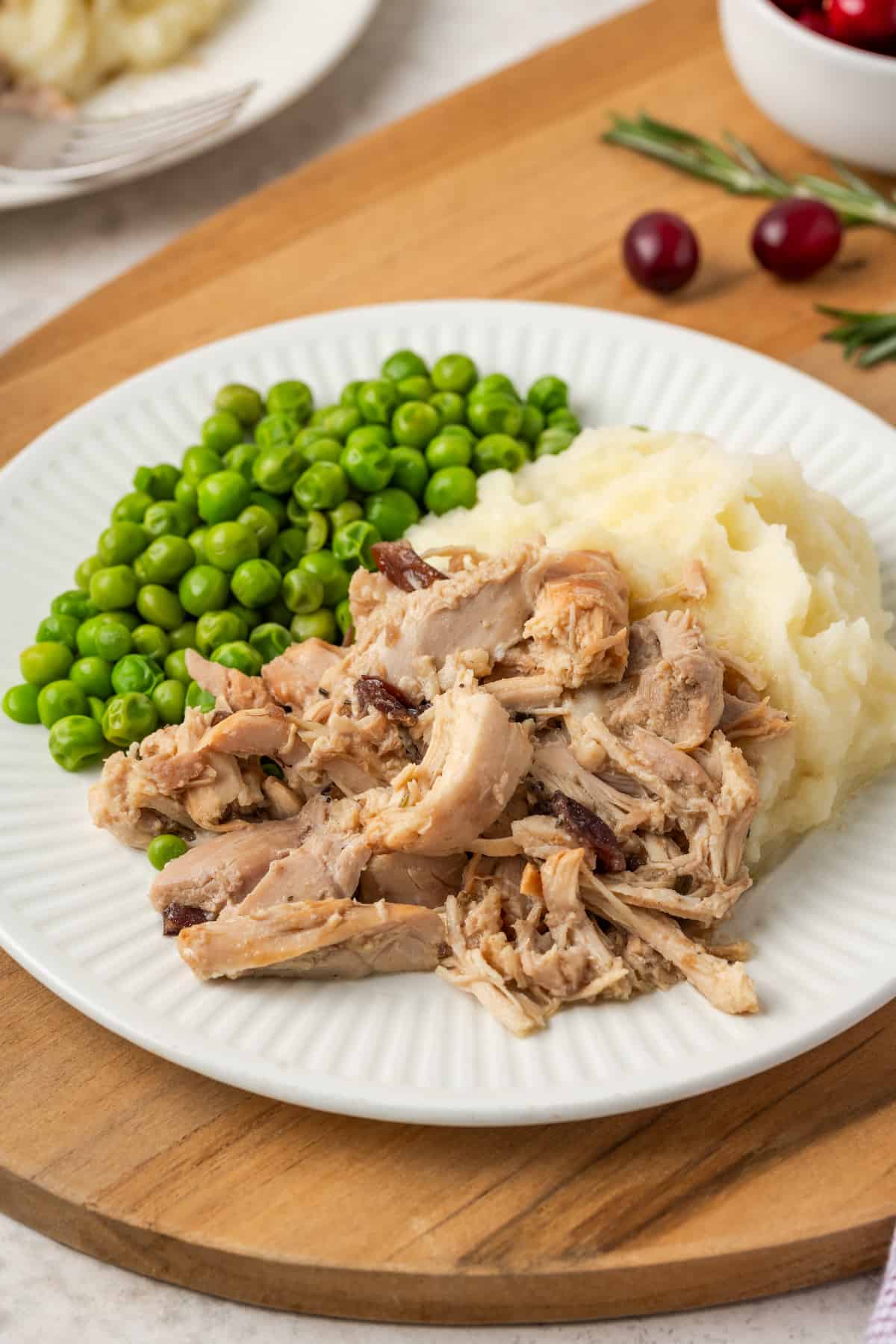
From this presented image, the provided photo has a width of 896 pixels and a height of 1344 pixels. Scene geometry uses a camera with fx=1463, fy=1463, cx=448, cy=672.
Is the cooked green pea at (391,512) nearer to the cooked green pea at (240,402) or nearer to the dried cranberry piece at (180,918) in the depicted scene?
the cooked green pea at (240,402)

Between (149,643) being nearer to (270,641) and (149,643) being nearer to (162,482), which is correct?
(270,641)

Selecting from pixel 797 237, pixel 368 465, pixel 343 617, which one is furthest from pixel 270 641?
pixel 797 237

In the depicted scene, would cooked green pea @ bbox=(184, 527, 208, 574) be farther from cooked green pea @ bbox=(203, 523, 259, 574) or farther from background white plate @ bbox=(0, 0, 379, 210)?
background white plate @ bbox=(0, 0, 379, 210)

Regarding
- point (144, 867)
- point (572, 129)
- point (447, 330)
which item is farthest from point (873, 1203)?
point (572, 129)

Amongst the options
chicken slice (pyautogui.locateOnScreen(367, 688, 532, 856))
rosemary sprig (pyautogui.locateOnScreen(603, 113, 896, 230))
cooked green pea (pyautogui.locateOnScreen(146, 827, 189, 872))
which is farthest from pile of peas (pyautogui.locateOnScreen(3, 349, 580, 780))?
rosemary sprig (pyautogui.locateOnScreen(603, 113, 896, 230))

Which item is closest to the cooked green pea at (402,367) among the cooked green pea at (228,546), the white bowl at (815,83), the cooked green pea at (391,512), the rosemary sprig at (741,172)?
the cooked green pea at (391,512)
